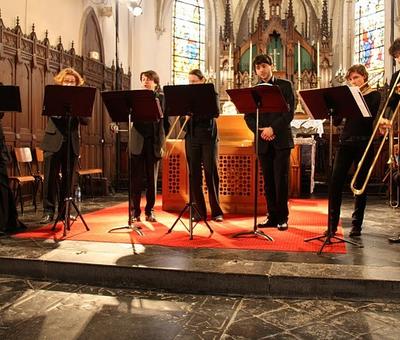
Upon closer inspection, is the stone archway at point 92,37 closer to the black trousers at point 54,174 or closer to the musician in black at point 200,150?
the black trousers at point 54,174

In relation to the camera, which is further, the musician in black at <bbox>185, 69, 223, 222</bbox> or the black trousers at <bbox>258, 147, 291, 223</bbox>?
the musician in black at <bbox>185, 69, 223, 222</bbox>

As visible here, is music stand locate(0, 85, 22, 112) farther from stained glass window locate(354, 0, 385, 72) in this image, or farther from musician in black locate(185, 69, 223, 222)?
stained glass window locate(354, 0, 385, 72)

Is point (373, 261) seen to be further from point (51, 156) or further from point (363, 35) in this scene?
point (363, 35)

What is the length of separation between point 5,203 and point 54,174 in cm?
72

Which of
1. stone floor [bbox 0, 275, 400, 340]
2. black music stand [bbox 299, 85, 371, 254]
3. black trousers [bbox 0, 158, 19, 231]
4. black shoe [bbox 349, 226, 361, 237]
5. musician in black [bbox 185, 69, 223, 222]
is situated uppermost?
black music stand [bbox 299, 85, 371, 254]

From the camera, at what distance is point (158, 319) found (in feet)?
9.22

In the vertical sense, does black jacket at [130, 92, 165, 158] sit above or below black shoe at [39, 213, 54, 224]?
above

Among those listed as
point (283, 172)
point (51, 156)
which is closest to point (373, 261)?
point (283, 172)

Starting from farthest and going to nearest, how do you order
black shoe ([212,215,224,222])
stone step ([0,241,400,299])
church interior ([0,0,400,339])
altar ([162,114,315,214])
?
altar ([162,114,315,214]) < black shoe ([212,215,224,222]) < stone step ([0,241,400,299]) < church interior ([0,0,400,339])

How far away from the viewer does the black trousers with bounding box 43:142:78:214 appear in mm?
5348

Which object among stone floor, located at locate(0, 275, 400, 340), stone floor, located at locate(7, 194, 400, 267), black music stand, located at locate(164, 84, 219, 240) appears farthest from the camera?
black music stand, located at locate(164, 84, 219, 240)

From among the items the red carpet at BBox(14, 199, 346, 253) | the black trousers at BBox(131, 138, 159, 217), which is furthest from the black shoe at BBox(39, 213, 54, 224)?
the black trousers at BBox(131, 138, 159, 217)

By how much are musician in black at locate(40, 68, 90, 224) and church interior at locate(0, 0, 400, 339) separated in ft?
0.05

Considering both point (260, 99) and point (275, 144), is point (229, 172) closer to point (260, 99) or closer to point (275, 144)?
point (275, 144)
